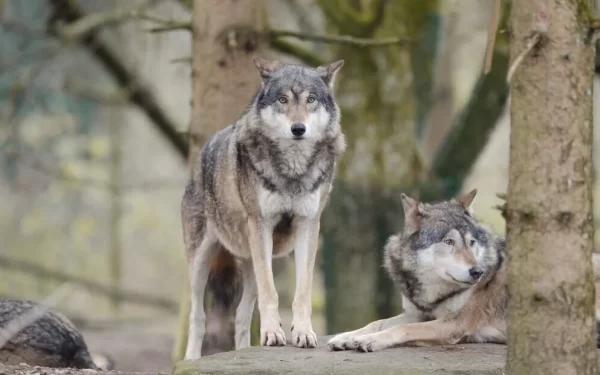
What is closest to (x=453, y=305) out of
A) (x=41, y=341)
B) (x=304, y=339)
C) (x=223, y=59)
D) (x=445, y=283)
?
(x=445, y=283)

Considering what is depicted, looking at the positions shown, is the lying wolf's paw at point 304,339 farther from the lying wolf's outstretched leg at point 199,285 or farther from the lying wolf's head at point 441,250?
the lying wolf's outstretched leg at point 199,285

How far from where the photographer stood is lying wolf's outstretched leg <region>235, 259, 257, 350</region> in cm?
686

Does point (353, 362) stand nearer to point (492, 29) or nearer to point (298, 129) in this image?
point (298, 129)

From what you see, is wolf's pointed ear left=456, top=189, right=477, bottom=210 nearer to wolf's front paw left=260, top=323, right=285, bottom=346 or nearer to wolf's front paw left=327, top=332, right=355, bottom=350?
wolf's front paw left=327, top=332, right=355, bottom=350

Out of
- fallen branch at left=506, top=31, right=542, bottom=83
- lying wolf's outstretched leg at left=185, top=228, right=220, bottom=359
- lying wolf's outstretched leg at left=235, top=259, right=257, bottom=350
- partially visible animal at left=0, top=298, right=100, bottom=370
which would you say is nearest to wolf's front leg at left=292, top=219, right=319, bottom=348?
lying wolf's outstretched leg at left=235, top=259, right=257, bottom=350

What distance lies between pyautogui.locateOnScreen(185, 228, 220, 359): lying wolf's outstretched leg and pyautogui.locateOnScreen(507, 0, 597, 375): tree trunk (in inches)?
131

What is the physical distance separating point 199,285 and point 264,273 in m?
0.99

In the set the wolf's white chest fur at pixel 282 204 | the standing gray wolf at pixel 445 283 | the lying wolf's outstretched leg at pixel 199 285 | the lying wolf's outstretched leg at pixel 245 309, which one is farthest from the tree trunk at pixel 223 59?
the standing gray wolf at pixel 445 283

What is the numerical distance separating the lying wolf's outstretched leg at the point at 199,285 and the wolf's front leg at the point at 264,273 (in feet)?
2.59

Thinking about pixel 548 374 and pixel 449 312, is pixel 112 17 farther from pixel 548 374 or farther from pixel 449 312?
pixel 548 374

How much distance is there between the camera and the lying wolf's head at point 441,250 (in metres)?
5.73

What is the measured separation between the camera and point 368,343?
5.52 metres

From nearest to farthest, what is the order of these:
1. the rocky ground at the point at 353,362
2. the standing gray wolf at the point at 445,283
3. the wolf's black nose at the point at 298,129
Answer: the rocky ground at the point at 353,362
the standing gray wolf at the point at 445,283
the wolf's black nose at the point at 298,129

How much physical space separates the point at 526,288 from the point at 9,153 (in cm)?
1086
